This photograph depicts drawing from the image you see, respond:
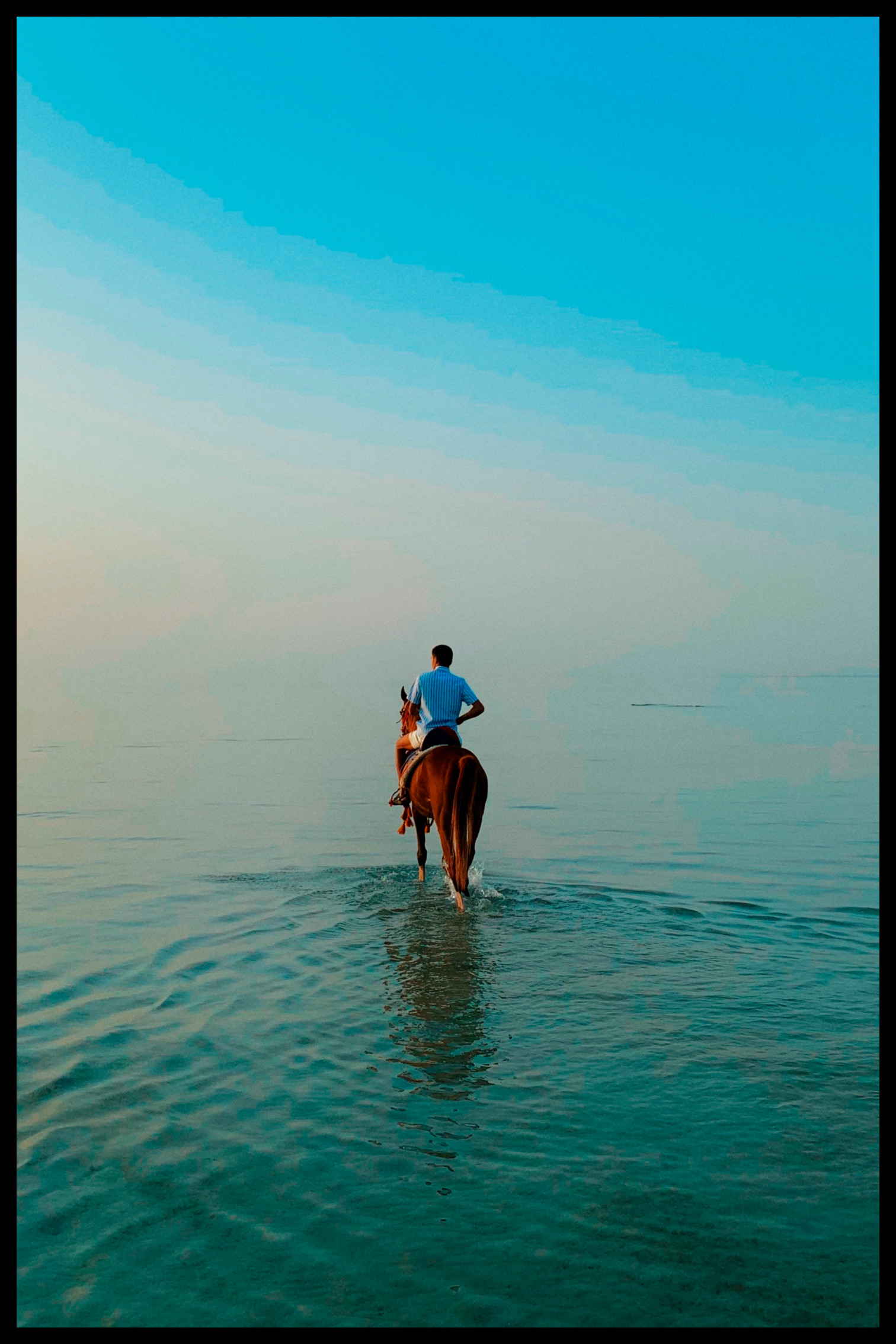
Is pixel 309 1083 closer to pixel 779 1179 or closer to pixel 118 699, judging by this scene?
pixel 779 1179

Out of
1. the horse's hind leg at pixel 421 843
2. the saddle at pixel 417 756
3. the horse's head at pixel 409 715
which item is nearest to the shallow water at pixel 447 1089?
the horse's hind leg at pixel 421 843

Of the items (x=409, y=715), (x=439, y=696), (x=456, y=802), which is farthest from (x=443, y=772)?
(x=409, y=715)

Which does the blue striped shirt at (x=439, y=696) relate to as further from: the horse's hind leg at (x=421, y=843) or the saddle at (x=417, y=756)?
the horse's hind leg at (x=421, y=843)

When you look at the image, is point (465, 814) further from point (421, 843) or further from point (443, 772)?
point (421, 843)

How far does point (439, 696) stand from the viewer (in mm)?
12789

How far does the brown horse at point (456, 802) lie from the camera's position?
1132cm

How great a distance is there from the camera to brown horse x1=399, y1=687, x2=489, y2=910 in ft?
37.1

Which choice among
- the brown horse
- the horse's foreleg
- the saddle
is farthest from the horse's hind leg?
the brown horse

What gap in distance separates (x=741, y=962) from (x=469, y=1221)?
504 centimetres

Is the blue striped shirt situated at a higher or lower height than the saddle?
higher

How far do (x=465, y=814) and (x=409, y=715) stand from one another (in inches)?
95.1

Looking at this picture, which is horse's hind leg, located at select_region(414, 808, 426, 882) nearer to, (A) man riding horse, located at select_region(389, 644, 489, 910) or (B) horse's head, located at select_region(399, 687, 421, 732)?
(A) man riding horse, located at select_region(389, 644, 489, 910)
